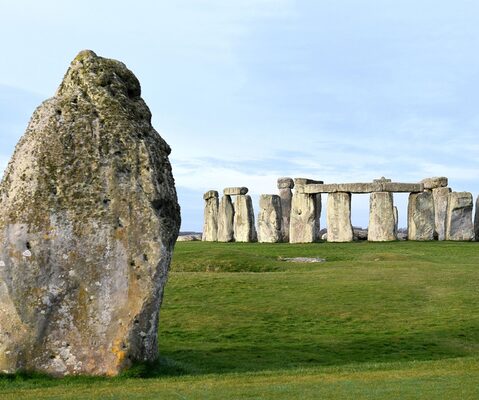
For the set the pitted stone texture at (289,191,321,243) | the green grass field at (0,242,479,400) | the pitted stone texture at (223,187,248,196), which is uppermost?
the pitted stone texture at (223,187,248,196)

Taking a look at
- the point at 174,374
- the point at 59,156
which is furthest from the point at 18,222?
the point at 174,374

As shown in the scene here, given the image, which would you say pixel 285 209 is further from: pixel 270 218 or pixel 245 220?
pixel 270 218

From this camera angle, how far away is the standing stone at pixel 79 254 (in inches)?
553

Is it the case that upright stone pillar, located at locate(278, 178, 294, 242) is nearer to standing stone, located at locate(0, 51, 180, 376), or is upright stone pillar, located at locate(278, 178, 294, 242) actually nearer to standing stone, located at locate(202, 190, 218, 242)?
standing stone, located at locate(202, 190, 218, 242)

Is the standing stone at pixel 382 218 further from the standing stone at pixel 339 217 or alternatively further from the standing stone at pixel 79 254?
the standing stone at pixel 79 254

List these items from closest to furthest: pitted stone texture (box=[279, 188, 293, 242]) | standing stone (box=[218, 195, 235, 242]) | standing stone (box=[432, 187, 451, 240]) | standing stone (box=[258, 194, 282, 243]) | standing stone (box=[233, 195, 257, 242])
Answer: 1. standing stone (box=[432, 187, 451, 240])
2. standing stone (box=[258, 194, 282, 243])
3. standing stone (box=[233, 195, 257, 242])
4. standing stone (box=[218, 195, 235, 242])
5. pitted stone texture (box=[279, 188, 293, 242])

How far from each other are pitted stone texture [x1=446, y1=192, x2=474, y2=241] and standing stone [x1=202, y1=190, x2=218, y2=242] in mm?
13699

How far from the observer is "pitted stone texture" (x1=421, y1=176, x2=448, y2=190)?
49.5 meters

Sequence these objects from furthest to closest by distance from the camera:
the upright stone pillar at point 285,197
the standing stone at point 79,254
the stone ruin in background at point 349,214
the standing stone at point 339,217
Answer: the upright stone pillar at point 285,197, the standing stone at point 339,217, the stone ruin in background at point 349,214, the standing stone at point 79,254

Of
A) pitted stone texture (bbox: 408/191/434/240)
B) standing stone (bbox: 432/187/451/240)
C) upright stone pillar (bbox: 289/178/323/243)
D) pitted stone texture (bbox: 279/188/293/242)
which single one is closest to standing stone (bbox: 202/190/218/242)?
pitted stone texture (bbox: 279/188/293/242)

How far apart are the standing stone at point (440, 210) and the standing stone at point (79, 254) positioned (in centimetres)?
3544

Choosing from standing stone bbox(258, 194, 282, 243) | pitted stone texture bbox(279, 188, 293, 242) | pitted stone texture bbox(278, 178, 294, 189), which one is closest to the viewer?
standing stone bbox(258, 194, 282, 243)

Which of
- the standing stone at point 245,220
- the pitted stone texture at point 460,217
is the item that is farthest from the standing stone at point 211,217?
the pitted stone texture at point 460,217

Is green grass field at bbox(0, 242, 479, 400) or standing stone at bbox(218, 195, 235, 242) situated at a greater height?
standing stone at bbox(218, 195, 235, 242)
